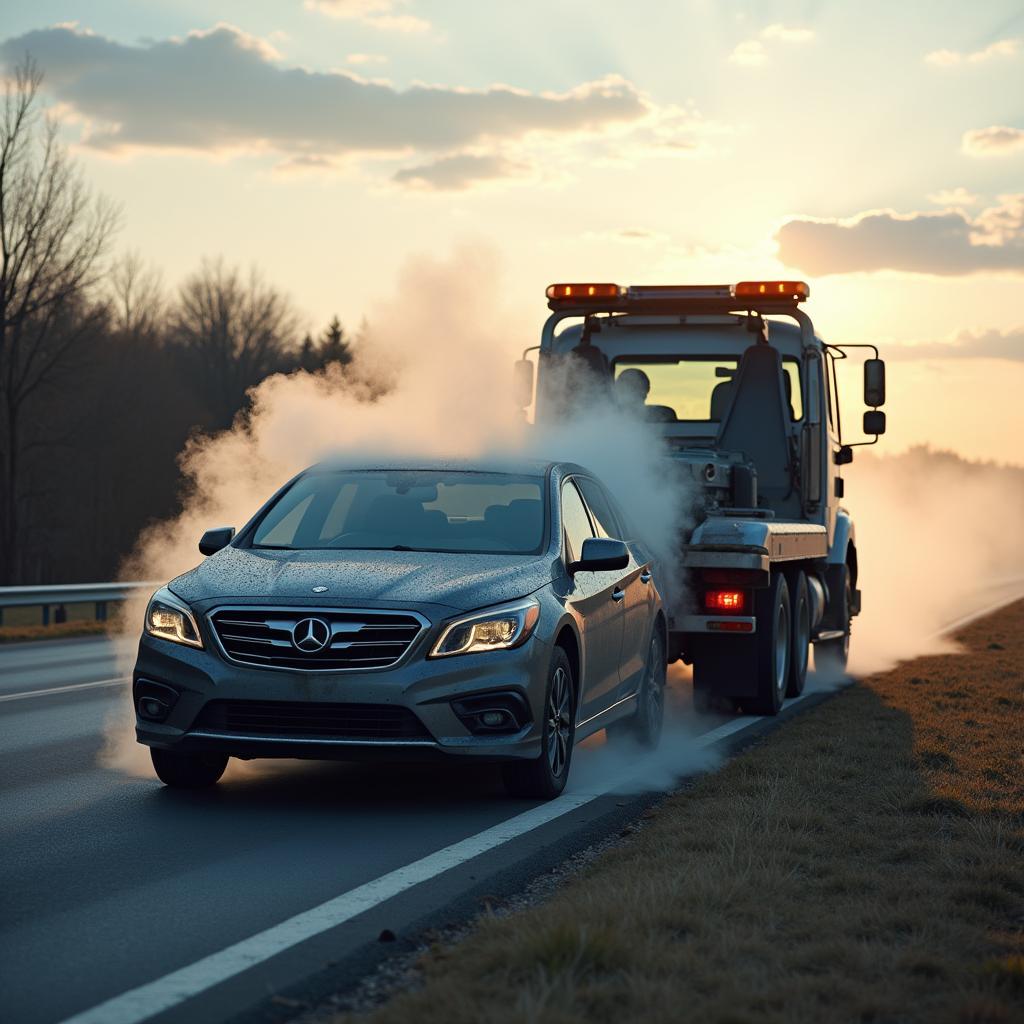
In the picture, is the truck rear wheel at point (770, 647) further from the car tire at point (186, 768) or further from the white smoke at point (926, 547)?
the car tire at point (186, 768)

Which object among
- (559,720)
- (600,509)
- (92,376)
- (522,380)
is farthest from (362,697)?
(92,376)

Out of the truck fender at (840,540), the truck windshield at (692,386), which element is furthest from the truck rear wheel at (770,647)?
the truck fender at (840,540)

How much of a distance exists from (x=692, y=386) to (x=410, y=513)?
6.64 m

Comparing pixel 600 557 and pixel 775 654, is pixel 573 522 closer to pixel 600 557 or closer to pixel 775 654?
pixel 600 557

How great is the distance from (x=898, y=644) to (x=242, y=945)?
54.7 feet

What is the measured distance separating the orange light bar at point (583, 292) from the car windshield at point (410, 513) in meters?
6.01

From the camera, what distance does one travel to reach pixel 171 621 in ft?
26.8

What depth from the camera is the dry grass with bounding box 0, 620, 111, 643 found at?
2227 cm

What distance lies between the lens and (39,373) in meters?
40.1

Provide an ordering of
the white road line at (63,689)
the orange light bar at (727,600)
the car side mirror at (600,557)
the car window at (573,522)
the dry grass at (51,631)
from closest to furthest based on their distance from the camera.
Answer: the car side mirror at (600,557) < the car window at (573,522) < the orange light bar at (727,600) < the white road line at (63,689) < the dry grass at (51,631)

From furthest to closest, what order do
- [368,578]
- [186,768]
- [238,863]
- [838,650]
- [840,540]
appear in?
[838,650], [840,540], [186,768], [368,578], [238,863]

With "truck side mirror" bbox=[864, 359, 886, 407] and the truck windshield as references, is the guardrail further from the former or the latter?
"truck side mirror" bbox=[864, 359, 886, 407]

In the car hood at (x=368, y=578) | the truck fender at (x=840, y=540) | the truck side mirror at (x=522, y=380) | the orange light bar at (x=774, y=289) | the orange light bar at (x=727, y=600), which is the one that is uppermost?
the orange light bar at (x=774, y=289)

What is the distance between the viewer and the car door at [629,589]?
9844mm
